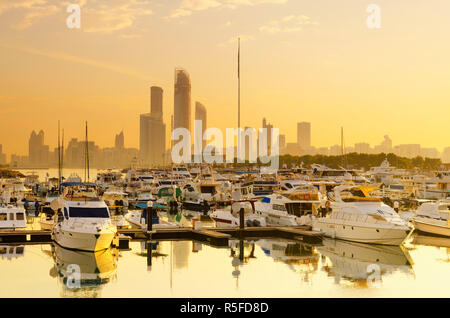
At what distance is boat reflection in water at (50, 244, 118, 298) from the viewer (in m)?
24.7

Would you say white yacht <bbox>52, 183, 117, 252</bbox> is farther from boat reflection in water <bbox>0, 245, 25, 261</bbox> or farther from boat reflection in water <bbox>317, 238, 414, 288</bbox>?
boat reflection in water <bbox>317, 238, 414, 288</bbox>

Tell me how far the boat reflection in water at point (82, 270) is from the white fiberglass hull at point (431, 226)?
21.8m

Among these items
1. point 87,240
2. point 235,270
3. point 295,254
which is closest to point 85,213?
point 87,240

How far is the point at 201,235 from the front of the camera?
37.9 m

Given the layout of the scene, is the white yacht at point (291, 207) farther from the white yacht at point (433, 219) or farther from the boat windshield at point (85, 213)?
the boat windshield at point (85, 213)

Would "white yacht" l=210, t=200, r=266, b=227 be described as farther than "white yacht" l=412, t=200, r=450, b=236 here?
Yes

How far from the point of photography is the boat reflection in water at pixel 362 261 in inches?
1079

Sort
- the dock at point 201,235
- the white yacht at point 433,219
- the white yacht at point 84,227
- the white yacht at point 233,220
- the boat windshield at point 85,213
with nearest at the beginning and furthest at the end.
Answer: the white yacht at point 84,227
the boat windshield at point 85,213
the dock at point 201,235
the white yacht at point 433,219
the white yacht at point 233,220

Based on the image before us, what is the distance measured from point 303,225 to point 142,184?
159ft

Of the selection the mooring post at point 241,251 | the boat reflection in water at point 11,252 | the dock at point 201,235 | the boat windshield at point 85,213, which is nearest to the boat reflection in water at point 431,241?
the dock at point 201,235

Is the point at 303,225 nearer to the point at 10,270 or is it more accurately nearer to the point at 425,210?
the point at 425,210

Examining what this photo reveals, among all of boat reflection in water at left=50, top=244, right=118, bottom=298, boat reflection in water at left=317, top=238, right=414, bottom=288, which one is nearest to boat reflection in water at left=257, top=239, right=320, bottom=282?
boat reflection in water at left=317, top=238, right=414, bottom=288

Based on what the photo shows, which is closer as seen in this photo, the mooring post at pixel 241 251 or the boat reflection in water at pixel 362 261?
the boat reflection in water at pixel 362 261

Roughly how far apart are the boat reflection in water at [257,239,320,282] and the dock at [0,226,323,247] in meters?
1.18
